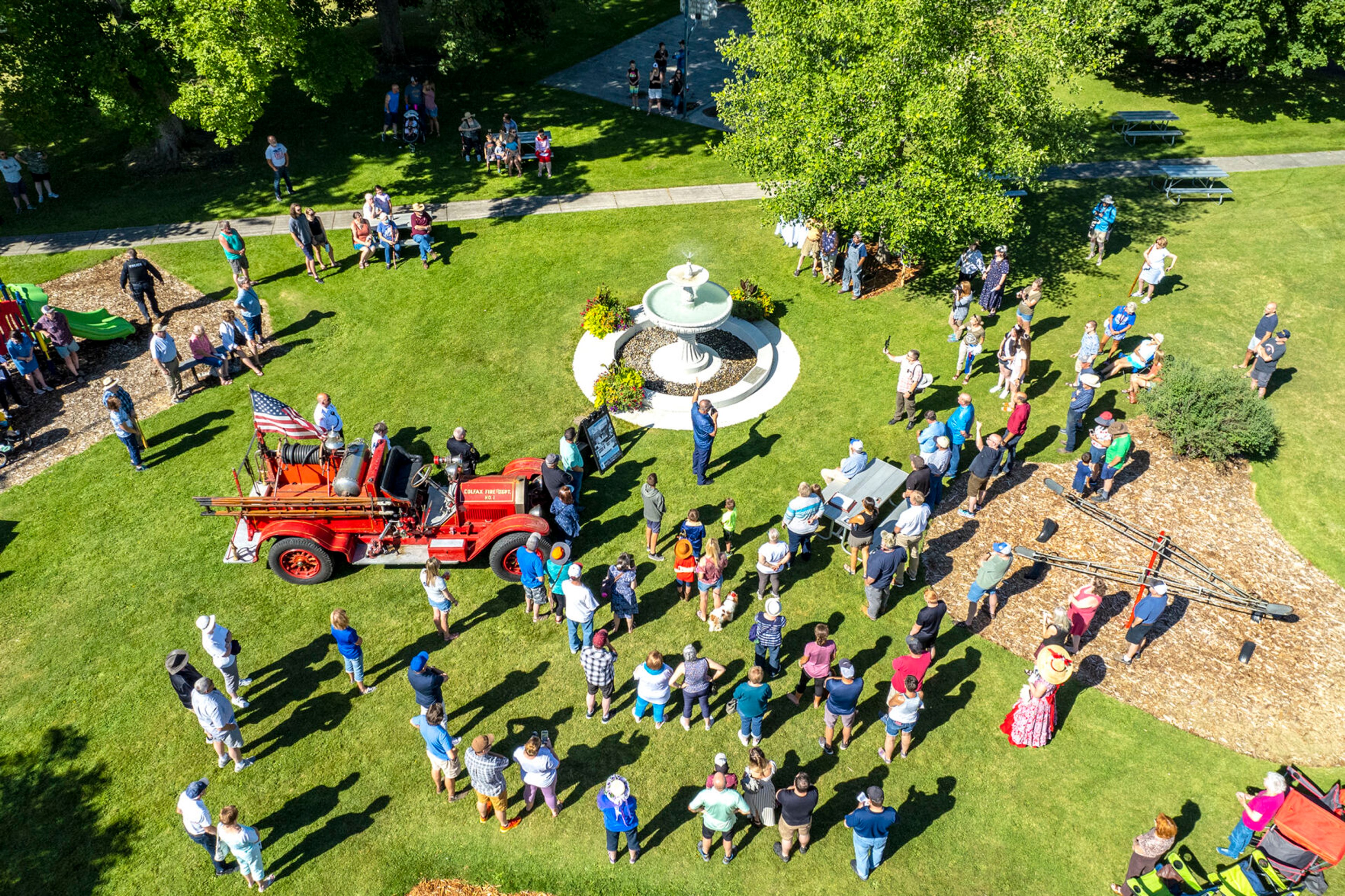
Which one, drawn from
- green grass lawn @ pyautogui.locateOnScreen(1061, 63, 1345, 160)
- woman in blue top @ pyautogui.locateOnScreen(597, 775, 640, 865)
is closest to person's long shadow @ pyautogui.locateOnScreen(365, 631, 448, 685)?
woman in blue top @ pyautogui.locateOnScreen(597, 775, 640, 865)

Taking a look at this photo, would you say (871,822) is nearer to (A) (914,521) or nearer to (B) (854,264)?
(A) (914,521)

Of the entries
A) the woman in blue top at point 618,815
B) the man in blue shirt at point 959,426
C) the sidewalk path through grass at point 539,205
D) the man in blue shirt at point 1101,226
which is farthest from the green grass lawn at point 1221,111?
the woman in blue top at point 618,815

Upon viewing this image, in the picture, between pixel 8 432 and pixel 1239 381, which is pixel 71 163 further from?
pixel 1239 381

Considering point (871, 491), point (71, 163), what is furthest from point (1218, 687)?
point (71, 163)

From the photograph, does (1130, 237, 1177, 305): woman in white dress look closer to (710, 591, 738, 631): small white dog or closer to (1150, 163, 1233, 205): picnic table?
(1150, 163, 1233, 205): picnic table

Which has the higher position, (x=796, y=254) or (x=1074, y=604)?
(x=796, y=254)

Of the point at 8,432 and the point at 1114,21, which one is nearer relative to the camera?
the point at 8,432

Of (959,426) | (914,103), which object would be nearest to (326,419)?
(959,426)
